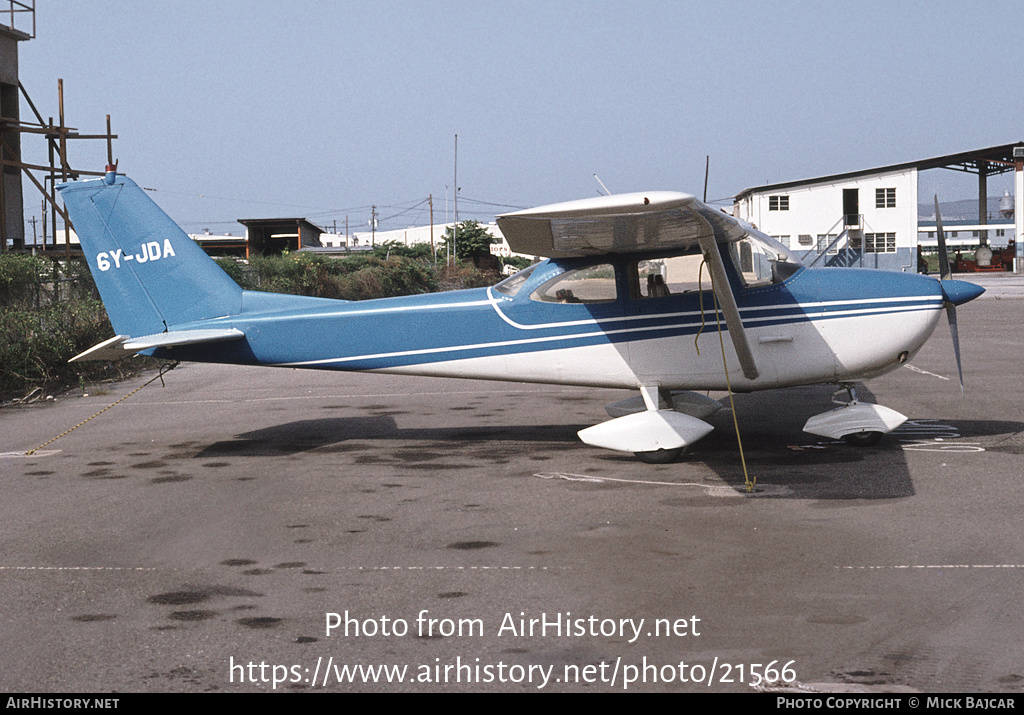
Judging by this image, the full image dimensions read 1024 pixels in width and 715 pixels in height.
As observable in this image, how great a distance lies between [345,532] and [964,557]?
3.87 meters

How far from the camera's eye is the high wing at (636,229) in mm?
6074

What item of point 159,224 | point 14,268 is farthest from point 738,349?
point 14,268

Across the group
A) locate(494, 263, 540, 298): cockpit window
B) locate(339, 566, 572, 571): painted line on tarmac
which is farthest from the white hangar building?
locate(339, 566, 572, 571): painted line on tarmac

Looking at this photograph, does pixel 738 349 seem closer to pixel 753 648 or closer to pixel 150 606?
pixel 753 648

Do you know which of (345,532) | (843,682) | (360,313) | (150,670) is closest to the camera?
(843,682)

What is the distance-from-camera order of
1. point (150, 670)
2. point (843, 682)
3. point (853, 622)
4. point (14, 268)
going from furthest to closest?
1. point (14, 268)
2. point (853, 622)
3. point (150, 670)
4. point (843, 682)

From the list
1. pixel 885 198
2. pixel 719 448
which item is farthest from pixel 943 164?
pixel 719 448

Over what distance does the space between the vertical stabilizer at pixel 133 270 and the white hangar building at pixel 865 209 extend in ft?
161

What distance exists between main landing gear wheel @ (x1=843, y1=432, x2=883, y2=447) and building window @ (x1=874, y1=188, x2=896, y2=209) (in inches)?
2082

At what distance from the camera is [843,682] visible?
143 inches

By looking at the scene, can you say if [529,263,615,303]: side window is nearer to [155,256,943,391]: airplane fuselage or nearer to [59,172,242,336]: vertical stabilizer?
[155,256,943,391]: airplane fuselage

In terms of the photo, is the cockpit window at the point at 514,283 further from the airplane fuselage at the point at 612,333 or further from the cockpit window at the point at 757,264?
the cockpit window at the point at 757,264

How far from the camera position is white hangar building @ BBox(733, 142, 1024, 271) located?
5594cm

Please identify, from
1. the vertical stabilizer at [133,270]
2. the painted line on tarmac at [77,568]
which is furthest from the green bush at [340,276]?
the painted line on tarmac at [77,568]
